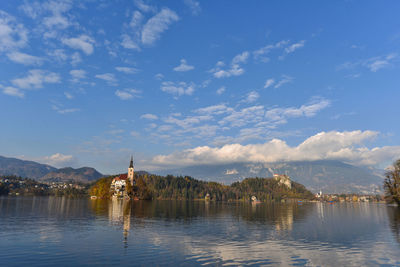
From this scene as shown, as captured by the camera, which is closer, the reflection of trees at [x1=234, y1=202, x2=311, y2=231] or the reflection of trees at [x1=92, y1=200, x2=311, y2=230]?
the reflection of trees at [x1=234, y1=202, x2=311, y2=231]

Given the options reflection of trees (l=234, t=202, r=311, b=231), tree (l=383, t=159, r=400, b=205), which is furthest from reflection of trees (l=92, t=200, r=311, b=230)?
tree (l=383, t=159, r=400, b=205)

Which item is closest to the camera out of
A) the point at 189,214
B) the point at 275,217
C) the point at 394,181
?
the point at 275,217

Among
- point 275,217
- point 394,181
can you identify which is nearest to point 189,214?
point 275,217

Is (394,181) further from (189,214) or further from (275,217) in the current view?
(189,214)

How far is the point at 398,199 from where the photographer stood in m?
140

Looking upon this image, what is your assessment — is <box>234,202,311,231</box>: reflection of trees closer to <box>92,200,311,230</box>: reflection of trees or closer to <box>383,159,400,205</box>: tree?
<box>92,200,311,230</box>: reflection of trees

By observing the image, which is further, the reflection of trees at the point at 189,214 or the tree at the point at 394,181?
the tree at the point at 394,181

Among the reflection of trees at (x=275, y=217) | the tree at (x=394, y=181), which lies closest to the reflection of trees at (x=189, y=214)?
the reflection of trees at (x=275, y=217)

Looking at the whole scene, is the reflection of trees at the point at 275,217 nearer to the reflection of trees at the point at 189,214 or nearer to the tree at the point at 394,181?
the reflection of trees at the point at 189,214

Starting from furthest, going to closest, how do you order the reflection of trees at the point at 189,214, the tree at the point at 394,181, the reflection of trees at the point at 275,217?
1. the tree at the point at 394,181
2. the reflection of trees at the point at 189,214
3. the reflection of trees at the point at 275,217

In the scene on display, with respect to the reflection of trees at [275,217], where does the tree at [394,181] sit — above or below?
above

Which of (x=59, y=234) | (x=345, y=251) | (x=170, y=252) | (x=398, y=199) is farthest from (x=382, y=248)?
(x=398, y=199)

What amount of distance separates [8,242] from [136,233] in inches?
723

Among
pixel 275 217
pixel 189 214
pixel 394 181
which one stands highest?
pixel 394 181
